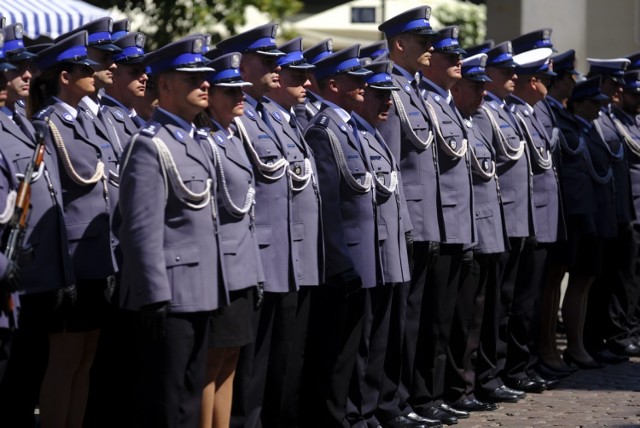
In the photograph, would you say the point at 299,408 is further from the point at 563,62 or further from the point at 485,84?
the point at 563,62

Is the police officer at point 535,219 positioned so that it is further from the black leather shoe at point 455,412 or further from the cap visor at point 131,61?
the cap visor at point 131,61

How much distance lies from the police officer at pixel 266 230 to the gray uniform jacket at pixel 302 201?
74mm

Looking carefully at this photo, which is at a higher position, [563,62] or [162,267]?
[563,62]

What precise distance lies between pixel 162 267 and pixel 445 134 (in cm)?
301

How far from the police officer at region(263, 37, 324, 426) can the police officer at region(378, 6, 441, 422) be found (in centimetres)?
92

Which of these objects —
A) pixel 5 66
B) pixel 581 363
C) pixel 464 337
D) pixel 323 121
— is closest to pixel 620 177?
pixel 581 363

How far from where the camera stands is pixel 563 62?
424 inches

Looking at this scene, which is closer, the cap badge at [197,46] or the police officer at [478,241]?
the cap badge at [197,46]

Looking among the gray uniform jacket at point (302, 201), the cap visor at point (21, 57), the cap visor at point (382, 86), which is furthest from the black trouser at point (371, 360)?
the cap visor at point (21, 57)

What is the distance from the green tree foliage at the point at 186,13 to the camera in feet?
72.0

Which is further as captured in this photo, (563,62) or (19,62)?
(563,62)

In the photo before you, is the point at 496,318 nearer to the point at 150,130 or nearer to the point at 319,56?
the point at 319,56

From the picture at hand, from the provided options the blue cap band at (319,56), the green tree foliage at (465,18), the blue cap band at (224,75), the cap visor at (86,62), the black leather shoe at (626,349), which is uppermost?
the green tree foliage at (465,18)

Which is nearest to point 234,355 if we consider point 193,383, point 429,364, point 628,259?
point 193,383
